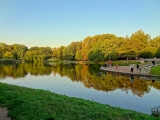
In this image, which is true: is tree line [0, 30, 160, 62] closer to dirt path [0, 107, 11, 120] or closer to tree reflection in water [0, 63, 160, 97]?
tree reflection in water [0, 63, 160, 97]

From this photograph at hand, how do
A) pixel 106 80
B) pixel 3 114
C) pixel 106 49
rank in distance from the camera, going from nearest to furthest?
pixel 3 114 < pixel 106 80 < pixel 106 49

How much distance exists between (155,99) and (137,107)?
118 inches

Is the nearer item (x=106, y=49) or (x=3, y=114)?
(x=3, y=114)

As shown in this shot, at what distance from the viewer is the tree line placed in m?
55.5

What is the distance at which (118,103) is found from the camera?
11.9 m

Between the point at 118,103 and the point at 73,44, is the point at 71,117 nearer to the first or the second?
the point at 118,103

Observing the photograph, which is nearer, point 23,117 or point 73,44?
point 23,117

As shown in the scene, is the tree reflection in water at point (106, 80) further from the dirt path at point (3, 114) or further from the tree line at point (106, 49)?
the tree line at point (106, 49)

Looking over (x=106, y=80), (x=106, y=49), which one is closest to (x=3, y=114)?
(x=106, y=80)

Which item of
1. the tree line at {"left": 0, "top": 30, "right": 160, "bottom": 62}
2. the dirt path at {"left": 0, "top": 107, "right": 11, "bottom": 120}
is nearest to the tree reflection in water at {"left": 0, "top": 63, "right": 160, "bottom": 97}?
the dirt path at {"left": 0, "top": 107, "right": 11, "bottom": 120}

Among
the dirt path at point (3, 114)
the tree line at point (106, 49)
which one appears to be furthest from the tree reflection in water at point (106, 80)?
the tree line at point (106, 49)

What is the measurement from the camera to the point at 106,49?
208 feet

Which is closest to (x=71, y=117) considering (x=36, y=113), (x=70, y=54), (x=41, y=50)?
(x=36, y=113)

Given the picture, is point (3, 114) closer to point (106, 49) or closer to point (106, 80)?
point (106, 80)
